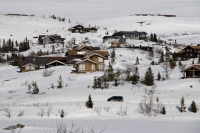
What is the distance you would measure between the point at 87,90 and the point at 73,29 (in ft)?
207

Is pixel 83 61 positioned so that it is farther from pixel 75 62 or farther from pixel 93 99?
pixel 93 99

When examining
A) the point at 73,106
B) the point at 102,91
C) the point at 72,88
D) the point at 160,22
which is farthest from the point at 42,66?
the point at 160,22

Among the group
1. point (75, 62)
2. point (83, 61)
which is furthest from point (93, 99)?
point (75, 62)

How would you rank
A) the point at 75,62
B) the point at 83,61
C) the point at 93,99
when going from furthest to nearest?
the point at 75,62, the point at 83,61, the point at 93,99

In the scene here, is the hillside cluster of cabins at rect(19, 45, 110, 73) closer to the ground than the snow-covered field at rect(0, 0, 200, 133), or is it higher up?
higher up

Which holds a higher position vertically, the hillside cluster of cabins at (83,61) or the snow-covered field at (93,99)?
the hillside cluster of cabins at (83,61)

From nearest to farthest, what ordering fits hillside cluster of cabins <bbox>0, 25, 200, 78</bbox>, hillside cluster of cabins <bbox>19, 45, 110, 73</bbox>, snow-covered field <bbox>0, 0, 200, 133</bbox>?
snow-covered field <bbox>0, 0, 200, 133</bbox>, hillside cluster of cabins <bbox>0, 25, 200, 78</bbox>, hillside cluster of cabins <bbox>19, 45, 110, 73</bbox>

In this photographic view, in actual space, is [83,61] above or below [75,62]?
above

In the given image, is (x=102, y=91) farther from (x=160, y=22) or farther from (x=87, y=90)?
(x=160, y=22)

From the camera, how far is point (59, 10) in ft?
510

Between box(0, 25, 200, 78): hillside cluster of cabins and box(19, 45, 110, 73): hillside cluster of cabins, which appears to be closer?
box(0, 25, 200, 78): hillside cluster of cabins

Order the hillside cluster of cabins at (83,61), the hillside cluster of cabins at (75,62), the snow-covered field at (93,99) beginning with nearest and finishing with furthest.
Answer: the snow-covered field at (93,99) < the hillside cluster of cabins at (83,61) < the hillside cluster of cabins at (75,62)

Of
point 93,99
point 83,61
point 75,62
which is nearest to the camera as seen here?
point 93,99

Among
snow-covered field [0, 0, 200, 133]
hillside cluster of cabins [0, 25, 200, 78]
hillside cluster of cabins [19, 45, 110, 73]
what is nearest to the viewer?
snow-covered field [0, 0, 200, 133]
